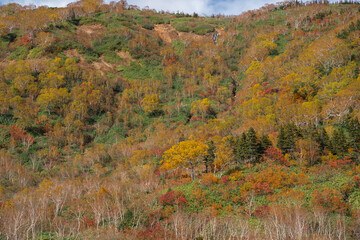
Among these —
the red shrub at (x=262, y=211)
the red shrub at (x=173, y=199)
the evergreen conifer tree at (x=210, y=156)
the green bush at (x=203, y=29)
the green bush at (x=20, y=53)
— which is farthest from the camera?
the green bush at (x=203, y=29)

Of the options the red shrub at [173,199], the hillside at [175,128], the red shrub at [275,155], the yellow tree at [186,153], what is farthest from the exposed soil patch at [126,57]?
the red shrub at [173,199]

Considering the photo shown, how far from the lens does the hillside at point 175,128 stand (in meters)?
25.5

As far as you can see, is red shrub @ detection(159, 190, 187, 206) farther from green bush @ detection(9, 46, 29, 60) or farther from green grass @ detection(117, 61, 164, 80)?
green bush @ detection(9, 46, 29, 60)

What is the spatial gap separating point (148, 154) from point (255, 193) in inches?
1258

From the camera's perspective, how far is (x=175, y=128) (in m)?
74.8

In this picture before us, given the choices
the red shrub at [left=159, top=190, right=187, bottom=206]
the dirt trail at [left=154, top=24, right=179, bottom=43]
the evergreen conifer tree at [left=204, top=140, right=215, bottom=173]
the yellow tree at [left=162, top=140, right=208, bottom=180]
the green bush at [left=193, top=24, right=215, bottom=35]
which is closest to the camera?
the red shrub at [left=159, top=190, right=187, bottom=206]

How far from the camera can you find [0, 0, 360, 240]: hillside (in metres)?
25.5

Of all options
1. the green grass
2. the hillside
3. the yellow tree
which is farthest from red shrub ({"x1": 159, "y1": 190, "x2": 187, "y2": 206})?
the green grass

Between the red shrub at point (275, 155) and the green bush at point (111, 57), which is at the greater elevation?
the green bush at point (111, 57)

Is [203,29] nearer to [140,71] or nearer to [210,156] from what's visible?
[140,71]

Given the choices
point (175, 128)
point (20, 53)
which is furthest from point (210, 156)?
point (20, 53)

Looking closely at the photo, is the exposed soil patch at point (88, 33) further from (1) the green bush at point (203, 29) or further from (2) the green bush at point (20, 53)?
(1) the green bush at point (203, 29)

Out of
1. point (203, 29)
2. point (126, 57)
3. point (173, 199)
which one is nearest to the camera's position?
point (173, 199)

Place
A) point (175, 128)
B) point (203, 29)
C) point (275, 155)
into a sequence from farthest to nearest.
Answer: point (203, 29) < point (175, 128) < point (275, 155)
